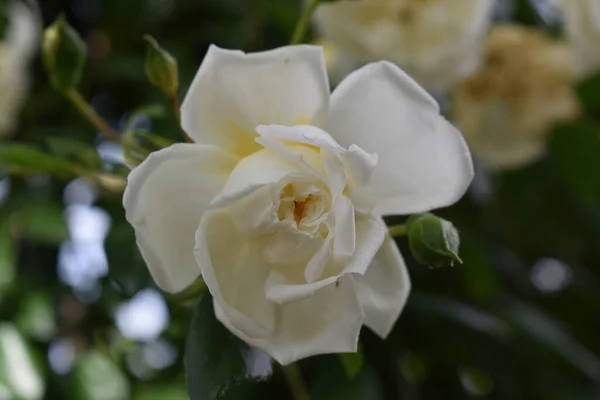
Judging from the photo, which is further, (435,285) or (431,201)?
(435,285)

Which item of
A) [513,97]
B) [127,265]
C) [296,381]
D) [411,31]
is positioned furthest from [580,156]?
[127,265]

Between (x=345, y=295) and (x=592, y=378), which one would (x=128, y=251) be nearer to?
(x=345, y=295)

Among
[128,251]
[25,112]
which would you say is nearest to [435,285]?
[128,251]

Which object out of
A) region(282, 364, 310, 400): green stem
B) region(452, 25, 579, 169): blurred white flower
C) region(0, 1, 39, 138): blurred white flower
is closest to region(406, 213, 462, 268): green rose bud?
region(282, 364, 310, 400): green stem

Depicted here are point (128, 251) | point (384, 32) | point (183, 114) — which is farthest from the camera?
point (384, 32)

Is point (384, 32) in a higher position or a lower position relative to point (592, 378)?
higher
